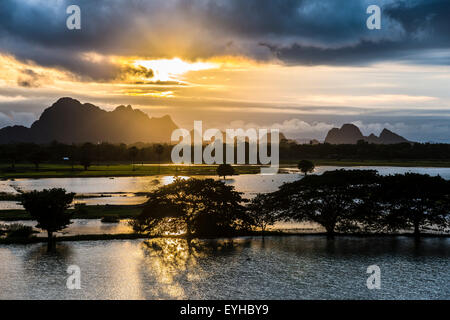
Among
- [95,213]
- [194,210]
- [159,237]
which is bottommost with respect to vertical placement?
[159,237]

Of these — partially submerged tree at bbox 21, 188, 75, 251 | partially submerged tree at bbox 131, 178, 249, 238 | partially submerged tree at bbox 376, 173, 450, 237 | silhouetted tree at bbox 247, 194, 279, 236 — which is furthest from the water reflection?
partially submerged tree at bbox 376, 173, 450, 237

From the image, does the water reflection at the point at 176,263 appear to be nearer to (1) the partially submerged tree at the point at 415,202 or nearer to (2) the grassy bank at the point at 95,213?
(1) the partially submerged tree at the point at 415,202

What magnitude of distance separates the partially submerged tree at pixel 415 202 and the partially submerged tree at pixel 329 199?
2664 millimetres

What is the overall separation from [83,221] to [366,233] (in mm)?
35611

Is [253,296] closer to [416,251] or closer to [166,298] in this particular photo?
[166,298]

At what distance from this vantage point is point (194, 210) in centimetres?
4675

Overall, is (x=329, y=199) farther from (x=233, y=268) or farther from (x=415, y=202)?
(x=233, y=268)

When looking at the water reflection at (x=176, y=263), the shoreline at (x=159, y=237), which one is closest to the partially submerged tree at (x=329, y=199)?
the shoreline at (x=159, y=237)

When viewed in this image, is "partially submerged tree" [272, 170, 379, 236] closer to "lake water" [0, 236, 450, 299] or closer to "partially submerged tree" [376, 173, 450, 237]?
"lake water" [0, 236, 450, 299]

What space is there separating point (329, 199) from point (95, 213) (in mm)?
34518

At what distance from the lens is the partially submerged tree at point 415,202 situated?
45812 mm

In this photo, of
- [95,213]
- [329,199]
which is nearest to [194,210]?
[329,199]
